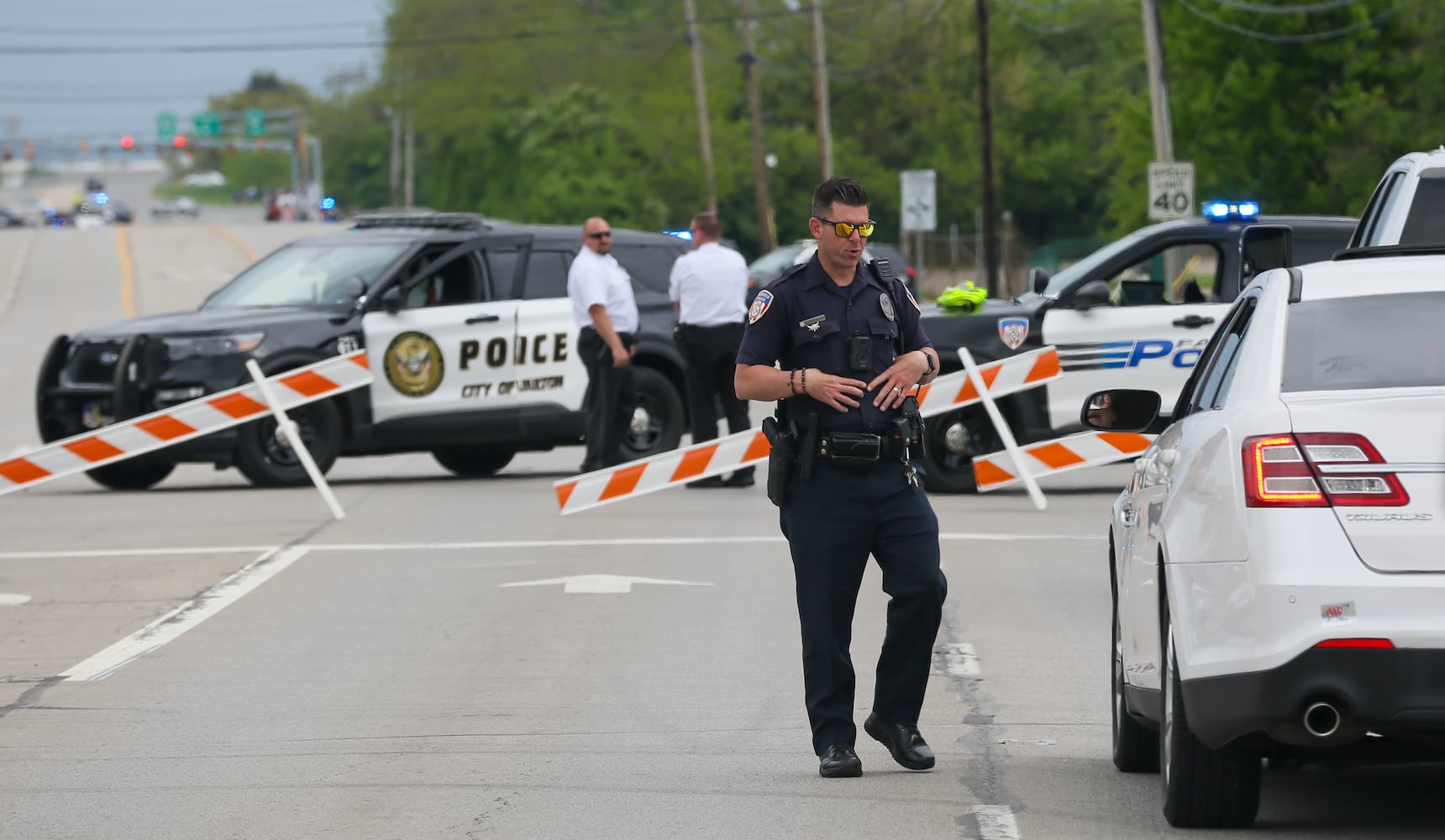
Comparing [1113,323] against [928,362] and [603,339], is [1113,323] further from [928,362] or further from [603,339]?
[928,362]

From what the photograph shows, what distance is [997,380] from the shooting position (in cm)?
1462

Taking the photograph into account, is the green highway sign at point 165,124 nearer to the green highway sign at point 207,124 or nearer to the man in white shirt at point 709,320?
the green highway sign at point 207,124

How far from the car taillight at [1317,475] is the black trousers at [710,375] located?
10728 mm

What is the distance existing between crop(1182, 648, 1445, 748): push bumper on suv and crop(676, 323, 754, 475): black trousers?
1077cm

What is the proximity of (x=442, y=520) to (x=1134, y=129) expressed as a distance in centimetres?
3315

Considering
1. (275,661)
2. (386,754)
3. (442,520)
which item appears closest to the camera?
(386,754)

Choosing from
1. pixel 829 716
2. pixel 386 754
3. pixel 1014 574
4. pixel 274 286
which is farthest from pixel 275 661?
pixel 274 286

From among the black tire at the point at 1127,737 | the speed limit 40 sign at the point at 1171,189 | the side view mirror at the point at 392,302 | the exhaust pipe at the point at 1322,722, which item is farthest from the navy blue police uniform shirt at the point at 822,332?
the speed limit 40 sign at the point at 1171,189

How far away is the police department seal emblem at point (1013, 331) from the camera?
49.5 ft

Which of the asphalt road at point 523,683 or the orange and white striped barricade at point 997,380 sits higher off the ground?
the orange and white striped barricade at point 997,380

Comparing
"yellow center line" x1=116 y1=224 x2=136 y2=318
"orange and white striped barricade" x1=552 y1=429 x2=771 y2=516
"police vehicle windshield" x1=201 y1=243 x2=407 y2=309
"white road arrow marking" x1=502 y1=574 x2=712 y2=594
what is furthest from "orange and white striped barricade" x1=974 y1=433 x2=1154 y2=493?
"yellow center line" x1=116 y1=224 x2=136 y2=318

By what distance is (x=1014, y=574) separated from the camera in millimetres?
11641

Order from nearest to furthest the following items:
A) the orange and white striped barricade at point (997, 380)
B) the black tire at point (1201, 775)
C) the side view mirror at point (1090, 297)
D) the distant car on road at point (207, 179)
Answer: the black tire at point (1201, 775) < the orange and white striped barricade at point (997, 380) < the side view mirror at point (1090, 297) < the distant car on road at point (207, 179)

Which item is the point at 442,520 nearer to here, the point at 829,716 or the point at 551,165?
the point at 829,716
